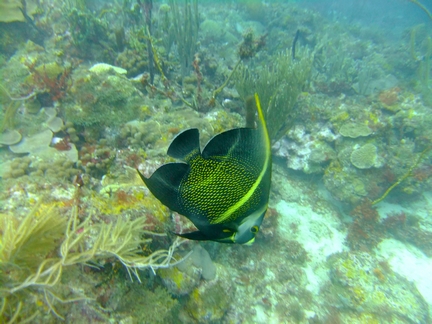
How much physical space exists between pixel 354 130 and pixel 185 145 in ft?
18.0

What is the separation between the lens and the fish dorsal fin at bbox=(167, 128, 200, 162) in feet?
3.80

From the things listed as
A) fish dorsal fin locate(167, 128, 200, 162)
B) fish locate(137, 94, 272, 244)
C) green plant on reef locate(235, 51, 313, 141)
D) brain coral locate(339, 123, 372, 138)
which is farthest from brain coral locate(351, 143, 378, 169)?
fish dorsal fin locate(167, 128, 200, 162)

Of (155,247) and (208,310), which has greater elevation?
(155,247)

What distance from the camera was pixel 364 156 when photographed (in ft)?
17.3

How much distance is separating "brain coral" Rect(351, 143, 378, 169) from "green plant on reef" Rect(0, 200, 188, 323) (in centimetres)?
503

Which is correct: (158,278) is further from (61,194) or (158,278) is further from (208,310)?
(61,194)

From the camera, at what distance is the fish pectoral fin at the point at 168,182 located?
118 centimetres

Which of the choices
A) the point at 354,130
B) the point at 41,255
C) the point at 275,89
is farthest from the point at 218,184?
the point at 354,130

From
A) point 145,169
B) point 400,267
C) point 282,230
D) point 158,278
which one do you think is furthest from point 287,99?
point 400,267

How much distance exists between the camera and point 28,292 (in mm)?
1649

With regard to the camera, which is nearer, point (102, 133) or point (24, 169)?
point (24, 169)

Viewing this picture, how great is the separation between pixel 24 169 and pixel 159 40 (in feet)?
14.4

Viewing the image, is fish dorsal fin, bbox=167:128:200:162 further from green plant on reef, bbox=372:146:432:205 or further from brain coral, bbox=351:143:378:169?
green plant on reef, bbox=372:146:432:205

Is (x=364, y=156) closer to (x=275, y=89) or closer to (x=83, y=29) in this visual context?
(x=275, y=89)
